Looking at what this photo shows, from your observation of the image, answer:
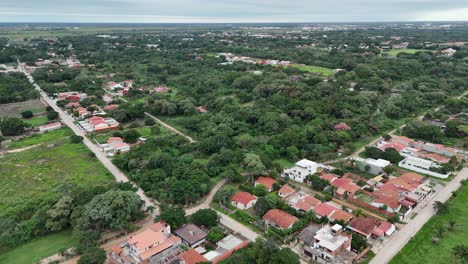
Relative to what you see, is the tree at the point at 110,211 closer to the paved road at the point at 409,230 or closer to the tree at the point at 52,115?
the paved road at the point at 409,230

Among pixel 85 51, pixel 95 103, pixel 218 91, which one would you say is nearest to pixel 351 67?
pixel 218 91

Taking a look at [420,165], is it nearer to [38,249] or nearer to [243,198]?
[243,198]

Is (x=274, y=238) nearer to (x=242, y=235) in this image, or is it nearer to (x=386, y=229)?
(x=242, y=235)

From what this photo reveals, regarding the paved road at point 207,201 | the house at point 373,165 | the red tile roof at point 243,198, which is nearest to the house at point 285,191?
the red tile roof at point 243,198

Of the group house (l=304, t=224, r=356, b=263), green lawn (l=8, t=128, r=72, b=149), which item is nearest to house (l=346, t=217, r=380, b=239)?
house (l=304, t=224, r=356, b=263)

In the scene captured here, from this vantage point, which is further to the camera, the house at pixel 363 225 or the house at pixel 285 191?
the house at pixel 285 191

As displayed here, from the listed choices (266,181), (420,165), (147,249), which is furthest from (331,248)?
(420,165)
